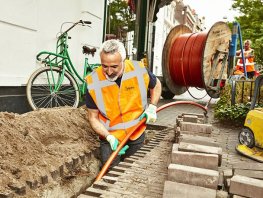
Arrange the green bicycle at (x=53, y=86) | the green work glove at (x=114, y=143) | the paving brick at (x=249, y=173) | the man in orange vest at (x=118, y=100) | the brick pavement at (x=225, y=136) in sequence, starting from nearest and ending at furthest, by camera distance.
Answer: the paving brick at (x=249, y=173) < the green work glove at (x=114, y=143) < the man in orange vest at (x=118, y=100) < the brick pavement at (x=225, y=136) < the green bicycle at (x=53, y=86)

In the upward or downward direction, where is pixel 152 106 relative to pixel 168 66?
downward

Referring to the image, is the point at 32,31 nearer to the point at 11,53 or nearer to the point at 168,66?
the point at 11,53

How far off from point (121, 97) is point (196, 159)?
Result: 1715 mm

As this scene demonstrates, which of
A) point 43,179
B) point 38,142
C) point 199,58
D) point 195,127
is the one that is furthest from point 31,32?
point 199,58

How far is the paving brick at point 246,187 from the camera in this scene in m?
2.06

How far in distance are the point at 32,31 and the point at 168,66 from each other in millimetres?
5658

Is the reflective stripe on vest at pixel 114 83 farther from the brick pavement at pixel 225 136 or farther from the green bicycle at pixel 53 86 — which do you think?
the green bicycle at pixel 53 86

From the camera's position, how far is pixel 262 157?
4.06 metres

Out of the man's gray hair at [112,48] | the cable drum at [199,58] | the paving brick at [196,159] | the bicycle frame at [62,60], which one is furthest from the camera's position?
the cable drum at [199,58]

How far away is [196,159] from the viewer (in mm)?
2416

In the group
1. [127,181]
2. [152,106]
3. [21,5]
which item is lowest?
[127,181]

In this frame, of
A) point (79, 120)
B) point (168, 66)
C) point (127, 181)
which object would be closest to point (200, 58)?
point (168, 66)

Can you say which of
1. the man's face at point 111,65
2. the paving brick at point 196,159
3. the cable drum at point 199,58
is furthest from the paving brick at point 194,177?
the cable drum at point 199,58

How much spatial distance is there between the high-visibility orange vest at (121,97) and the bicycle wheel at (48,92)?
1.61 m
